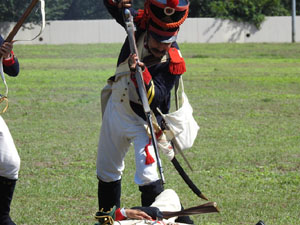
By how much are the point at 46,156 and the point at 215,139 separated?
2741mm

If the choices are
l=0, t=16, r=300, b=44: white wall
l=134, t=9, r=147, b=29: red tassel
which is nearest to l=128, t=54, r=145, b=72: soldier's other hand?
l=134, t=9, r=147, b=29: red tassel

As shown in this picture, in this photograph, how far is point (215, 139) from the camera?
990 cm

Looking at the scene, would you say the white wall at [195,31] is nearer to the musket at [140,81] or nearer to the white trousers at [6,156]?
the white trousers at [6,156]

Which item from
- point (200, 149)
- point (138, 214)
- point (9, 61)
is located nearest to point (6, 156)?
point (9, 61)

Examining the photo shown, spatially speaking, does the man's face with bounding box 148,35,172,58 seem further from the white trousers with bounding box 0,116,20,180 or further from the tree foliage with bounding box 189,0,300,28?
the tree foliage with bounding box 189,0,300,28

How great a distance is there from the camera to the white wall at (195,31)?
49000 mm

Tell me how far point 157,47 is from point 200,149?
14.6 feet

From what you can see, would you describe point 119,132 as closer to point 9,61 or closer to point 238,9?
point 9,61

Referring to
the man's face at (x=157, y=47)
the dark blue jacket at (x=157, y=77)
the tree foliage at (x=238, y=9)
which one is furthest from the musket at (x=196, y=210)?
the tree foliage at (x=238, y=9)

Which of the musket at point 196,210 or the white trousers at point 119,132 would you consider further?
the white trousers at point 119,132

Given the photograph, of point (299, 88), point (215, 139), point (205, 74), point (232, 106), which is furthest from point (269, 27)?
point (215, 139)

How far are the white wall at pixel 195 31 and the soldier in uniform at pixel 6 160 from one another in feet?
140

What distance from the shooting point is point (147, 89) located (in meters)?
4.77

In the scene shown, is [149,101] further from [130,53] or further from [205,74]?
[205,74]
